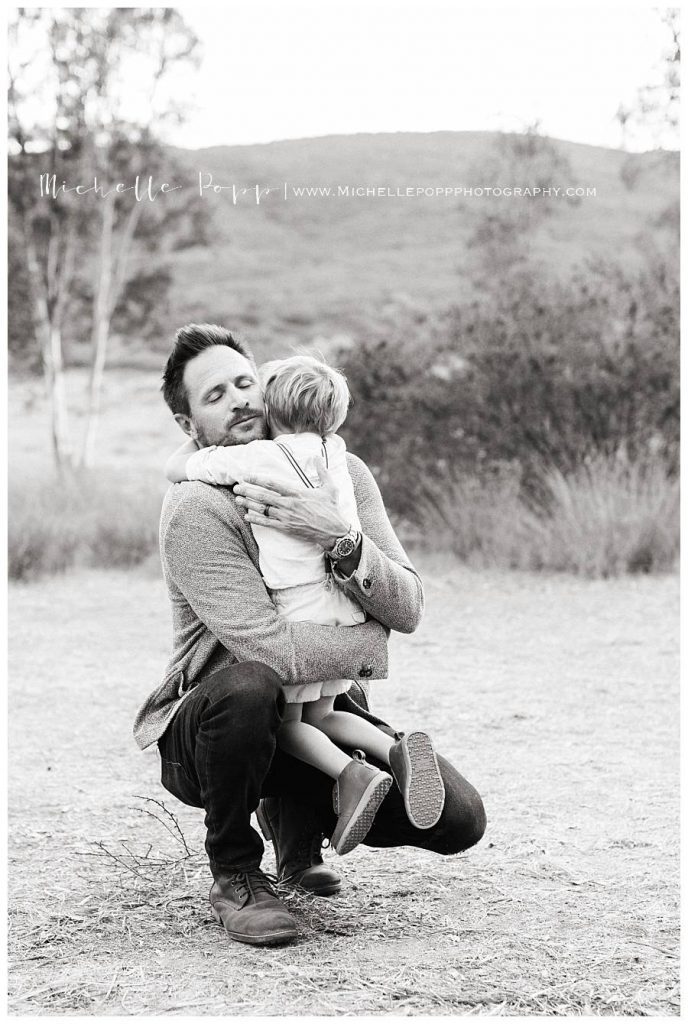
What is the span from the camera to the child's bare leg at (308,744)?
2.76 m

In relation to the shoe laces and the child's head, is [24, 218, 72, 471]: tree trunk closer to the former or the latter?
the child's head

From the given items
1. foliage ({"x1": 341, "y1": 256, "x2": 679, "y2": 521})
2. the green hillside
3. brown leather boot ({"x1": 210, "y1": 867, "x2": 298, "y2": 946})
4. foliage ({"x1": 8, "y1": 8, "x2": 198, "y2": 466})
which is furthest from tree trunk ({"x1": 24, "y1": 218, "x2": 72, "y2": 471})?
the green hillside

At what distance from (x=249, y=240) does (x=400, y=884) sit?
4159 centimetres

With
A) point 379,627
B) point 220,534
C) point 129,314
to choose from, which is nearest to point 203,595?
point 220,534

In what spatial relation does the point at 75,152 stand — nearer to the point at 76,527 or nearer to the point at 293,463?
the point at 76,527

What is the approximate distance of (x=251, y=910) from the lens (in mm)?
2762

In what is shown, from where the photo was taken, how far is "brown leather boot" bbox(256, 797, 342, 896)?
3123mm

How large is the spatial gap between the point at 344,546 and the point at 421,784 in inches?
22.4

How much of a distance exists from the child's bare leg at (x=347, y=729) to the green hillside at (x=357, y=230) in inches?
1139

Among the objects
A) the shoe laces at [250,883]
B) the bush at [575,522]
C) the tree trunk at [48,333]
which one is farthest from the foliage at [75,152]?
the shoe laces at [250,883]

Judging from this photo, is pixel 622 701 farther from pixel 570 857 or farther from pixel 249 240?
pixel 249 240

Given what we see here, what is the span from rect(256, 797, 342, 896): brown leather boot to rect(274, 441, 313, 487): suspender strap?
0.84m

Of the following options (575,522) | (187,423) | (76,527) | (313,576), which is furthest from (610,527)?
(313,576)

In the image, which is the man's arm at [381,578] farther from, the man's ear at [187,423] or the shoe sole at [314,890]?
the shoe sole at [314,890]
